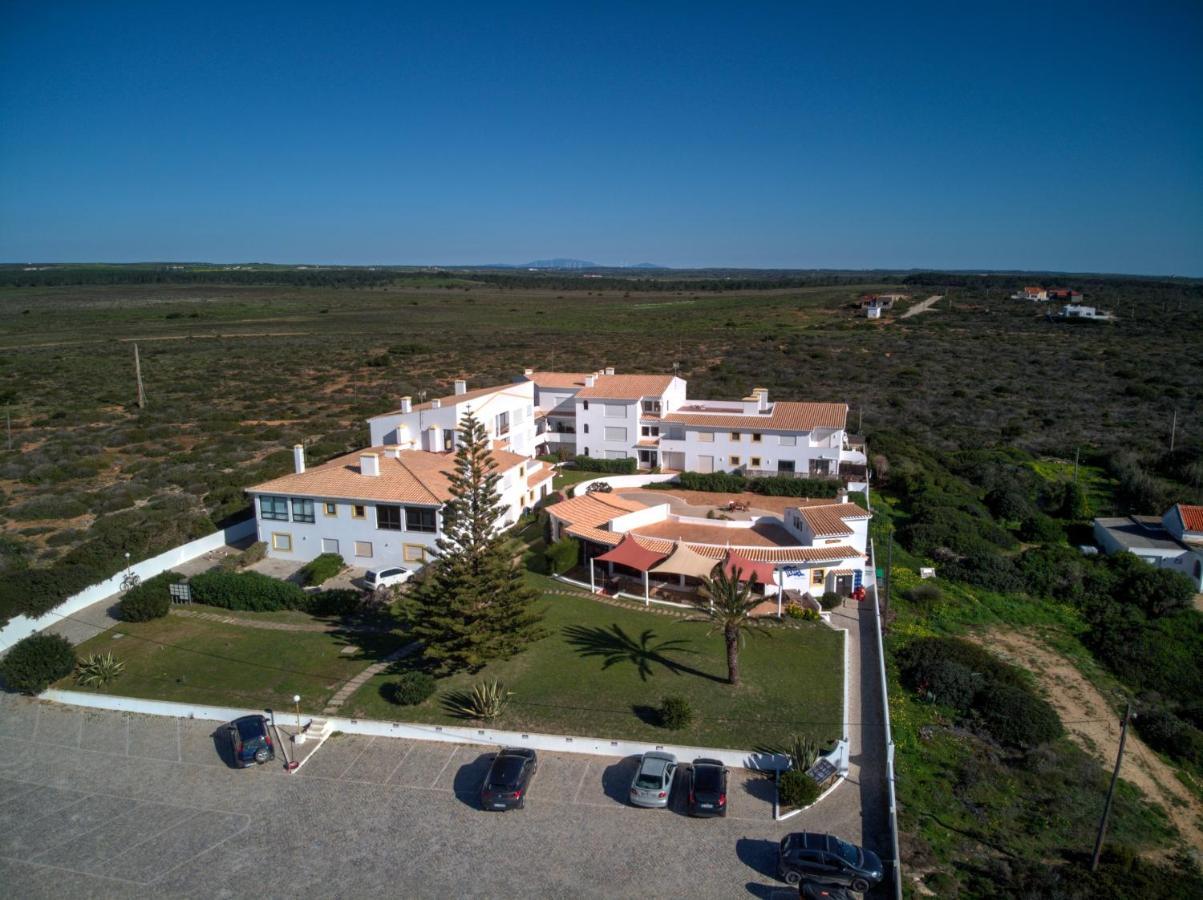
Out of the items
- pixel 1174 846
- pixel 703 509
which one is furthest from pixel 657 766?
pixel 703 509

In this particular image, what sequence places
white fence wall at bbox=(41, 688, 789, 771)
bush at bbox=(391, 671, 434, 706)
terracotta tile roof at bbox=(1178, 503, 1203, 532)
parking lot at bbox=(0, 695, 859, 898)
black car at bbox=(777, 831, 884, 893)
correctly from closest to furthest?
black car at bbox=(777, 831, 884, 893)
parking lot at bbox=(0, 695, 859, 898)
white fence wall at bbox=(41, 688, 789, 771)
bush at bbox=(391, 671, 434, 706)
terracotta tile roof at bbox=(1178, 503, 1203, 532)

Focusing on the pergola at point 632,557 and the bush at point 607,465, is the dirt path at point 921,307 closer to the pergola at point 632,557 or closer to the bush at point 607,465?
the bush at point 607,465

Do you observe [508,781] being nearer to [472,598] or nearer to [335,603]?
[472,598]

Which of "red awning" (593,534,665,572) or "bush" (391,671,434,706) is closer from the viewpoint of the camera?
"bush" (391,671,434,706)

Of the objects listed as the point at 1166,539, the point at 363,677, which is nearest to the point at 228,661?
the point at 363,677

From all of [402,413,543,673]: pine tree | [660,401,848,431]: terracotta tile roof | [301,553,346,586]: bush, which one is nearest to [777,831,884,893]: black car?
[402,413,543,673]: pine tree

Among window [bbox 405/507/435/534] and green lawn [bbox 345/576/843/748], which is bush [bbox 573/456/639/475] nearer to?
window [bbox 405/507/435/534]
